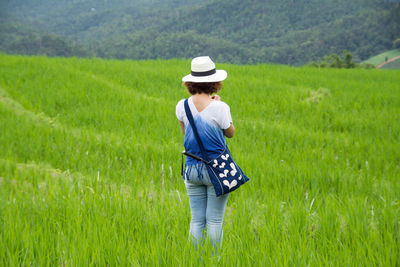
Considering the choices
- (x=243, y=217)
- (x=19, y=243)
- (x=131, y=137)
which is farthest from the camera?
(x=131, y=137)

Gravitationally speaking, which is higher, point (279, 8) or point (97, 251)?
point (279, 8)

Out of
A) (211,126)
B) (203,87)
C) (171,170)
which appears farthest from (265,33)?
(211,126)

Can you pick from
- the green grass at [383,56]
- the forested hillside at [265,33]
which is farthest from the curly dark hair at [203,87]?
the green grass at [383,56]

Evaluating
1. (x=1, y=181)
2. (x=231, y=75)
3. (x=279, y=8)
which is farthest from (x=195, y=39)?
(x=1, y=181)

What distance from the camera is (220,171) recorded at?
2254mm

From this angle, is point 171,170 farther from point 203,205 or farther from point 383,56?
point 383,56

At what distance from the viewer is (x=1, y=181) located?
3.86 m

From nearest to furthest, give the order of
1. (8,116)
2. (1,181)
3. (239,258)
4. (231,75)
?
(239,258) < (1,181) < (8,116) < (231,75)

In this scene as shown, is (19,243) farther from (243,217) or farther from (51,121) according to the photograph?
(51,121)

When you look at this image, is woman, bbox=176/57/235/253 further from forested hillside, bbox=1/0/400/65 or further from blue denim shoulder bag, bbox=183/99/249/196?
→ forested hillside, bbox=1/0/400/65

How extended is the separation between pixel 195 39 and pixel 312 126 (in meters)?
110

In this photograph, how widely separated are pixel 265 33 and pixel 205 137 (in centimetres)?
16684

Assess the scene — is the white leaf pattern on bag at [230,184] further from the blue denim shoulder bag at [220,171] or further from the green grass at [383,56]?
the green grass at [383,56]

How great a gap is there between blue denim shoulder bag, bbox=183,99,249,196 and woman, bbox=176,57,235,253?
3 centimetres
